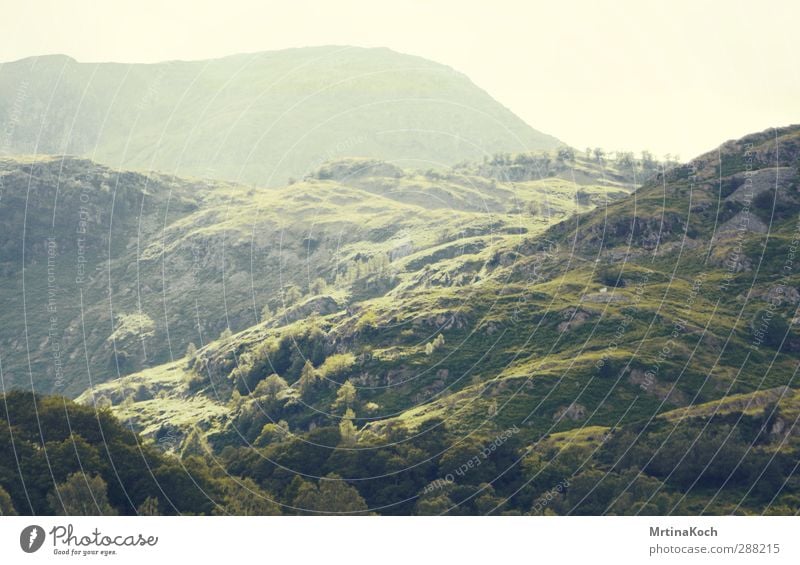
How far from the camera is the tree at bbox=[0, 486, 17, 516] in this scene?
187 meters

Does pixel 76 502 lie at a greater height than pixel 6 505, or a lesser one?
lesser

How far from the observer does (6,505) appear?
7456 inches

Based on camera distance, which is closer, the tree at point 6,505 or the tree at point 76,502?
the tree at point 6,505

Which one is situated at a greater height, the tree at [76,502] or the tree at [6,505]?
the tree at [6,505]

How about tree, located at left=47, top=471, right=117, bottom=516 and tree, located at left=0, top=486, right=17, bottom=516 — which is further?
tree, located at left=47, top=471, right=117, bottom=516

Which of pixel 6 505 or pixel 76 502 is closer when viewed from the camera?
pixel 6 505

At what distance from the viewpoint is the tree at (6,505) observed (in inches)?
7372
